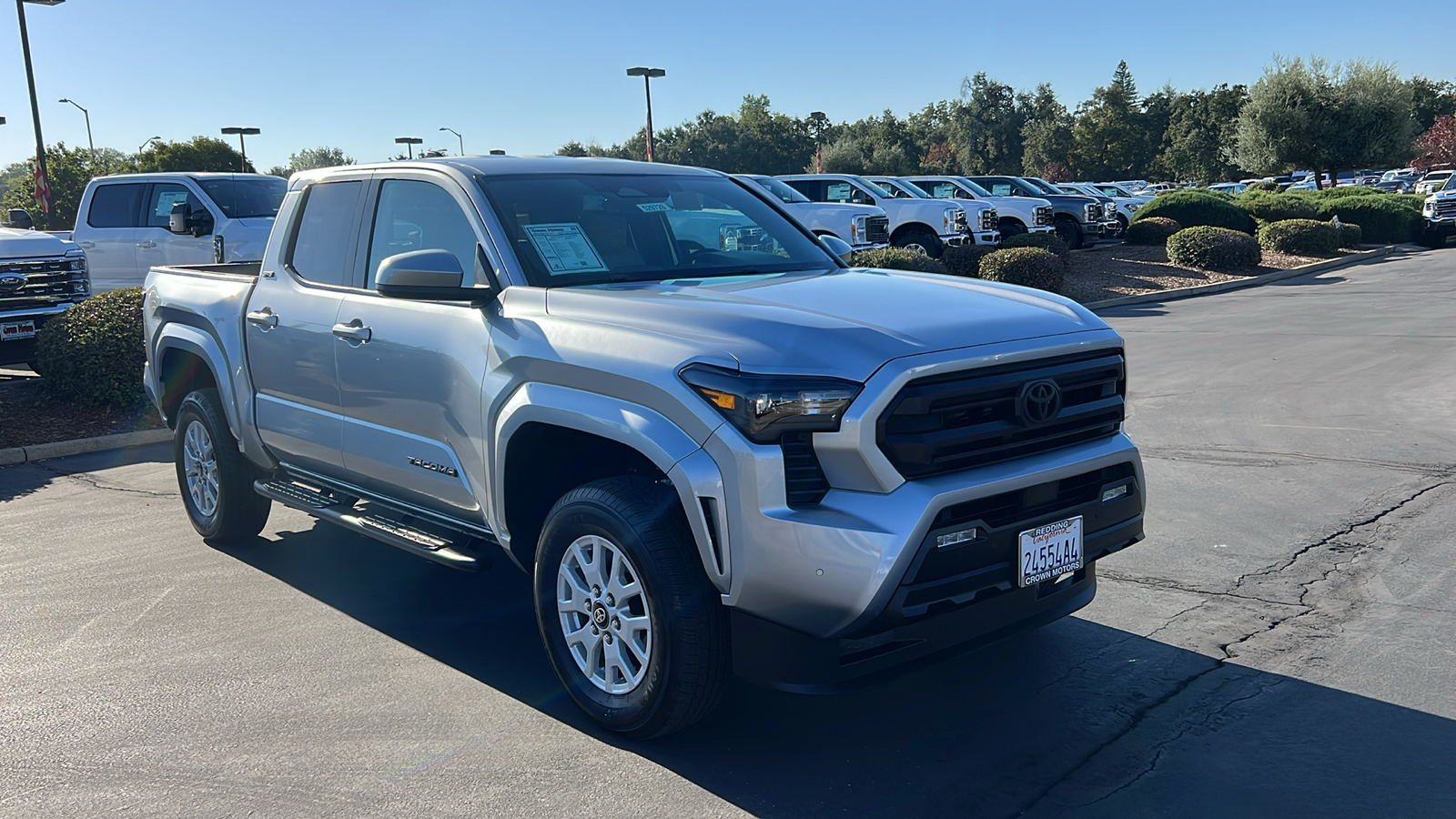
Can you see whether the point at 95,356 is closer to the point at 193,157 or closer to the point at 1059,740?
the point at 1059,740

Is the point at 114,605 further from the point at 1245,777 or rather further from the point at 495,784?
the point at 1245,777

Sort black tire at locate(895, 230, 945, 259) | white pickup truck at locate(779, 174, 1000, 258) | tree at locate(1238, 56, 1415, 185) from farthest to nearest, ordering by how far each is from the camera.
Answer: tree at locate(1238, 56, 1415, 185), black tire at locate(895, 230, 945, 259), white pickup truck at locate(779, 174, 1000, 258)

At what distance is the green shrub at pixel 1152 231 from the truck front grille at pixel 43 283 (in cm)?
2236

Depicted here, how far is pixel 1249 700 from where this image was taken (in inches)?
164

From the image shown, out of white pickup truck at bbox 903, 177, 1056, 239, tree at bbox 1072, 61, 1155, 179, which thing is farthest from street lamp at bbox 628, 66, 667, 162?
tree at bbox 1072, 61, 1155, 179

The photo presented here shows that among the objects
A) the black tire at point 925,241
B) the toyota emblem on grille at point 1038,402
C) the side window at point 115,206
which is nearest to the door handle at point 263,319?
the toyota emblem on grille at point 1038,402

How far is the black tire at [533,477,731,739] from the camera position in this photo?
3684 millimetres

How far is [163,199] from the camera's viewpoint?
15.9 meters

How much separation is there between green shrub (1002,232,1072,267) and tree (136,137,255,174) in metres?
42.5

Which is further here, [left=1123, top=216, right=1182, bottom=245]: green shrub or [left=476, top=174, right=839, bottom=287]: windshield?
[left=1123, top=216, right=1182, bottom=245]: green shrub

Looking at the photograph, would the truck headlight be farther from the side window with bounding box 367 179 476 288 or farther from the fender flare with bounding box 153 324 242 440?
the fender flare with bounding box 153 324 242 440

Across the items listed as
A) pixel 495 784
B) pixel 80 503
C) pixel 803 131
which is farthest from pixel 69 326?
pixel 803 131

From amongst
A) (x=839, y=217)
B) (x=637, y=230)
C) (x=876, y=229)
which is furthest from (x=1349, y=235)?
(x=637, y=230)

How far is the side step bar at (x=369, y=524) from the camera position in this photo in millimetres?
4707
